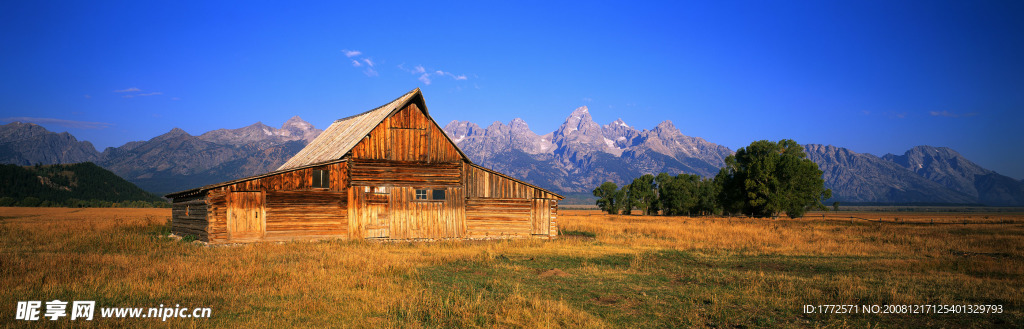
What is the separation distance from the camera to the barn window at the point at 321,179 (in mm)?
25297

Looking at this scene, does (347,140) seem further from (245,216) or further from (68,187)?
(68,187)

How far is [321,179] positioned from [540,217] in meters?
11.5

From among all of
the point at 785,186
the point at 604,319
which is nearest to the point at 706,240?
the point at 604,319

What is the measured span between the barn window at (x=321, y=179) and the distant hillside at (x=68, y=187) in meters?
91.3

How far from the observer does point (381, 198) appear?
26516 millimetres

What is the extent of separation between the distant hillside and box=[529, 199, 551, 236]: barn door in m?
96.3

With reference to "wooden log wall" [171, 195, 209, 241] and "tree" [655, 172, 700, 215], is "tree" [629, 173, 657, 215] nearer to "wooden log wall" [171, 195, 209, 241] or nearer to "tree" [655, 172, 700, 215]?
"tree" [655, 172, 700, 215]

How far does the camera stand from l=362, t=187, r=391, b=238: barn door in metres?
26.2

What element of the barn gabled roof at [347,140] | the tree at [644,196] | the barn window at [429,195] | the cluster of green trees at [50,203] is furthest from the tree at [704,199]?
the cluster of green trees at [50,203]

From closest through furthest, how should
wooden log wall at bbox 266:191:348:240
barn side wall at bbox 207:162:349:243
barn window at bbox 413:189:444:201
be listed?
barn side wall at bbox 207:162:349:243 → wooden log wall at bbox 266:191:348:240 → barn window at bbox 413:189:444:201

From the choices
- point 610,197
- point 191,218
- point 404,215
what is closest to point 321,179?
point 404,215

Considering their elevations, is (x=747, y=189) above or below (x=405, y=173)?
below

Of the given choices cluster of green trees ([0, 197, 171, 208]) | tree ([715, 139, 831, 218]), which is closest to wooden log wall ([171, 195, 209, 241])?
tree ([715, 139, 831, 218])

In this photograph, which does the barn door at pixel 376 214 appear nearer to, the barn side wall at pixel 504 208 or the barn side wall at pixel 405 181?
A: the barn side wall at pixel 405 181
